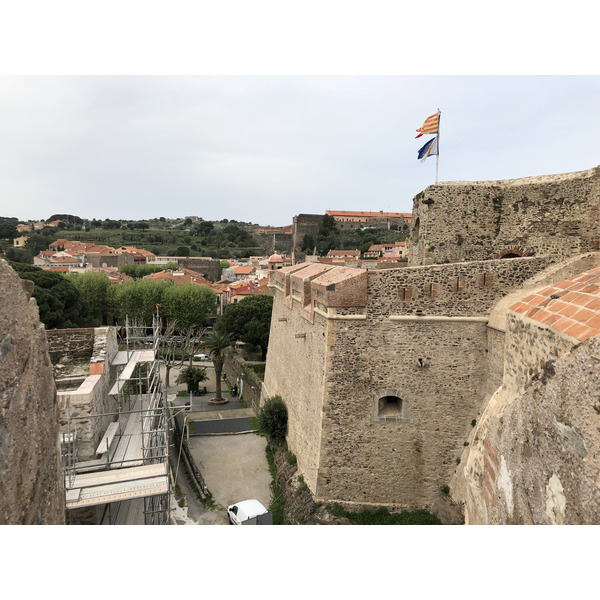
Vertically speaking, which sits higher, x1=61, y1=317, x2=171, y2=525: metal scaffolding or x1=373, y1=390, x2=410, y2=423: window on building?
x1=373, y1=390, x2=410, y2=423: window on building

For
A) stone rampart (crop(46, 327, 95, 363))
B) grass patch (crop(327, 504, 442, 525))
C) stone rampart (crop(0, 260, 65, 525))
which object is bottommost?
grass patch (crop(327, 504, 442, 525))

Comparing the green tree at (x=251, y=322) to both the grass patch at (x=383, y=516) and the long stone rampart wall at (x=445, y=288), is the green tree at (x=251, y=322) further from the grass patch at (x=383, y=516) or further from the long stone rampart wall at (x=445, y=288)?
the long stone rampart wall at (x=445, y=288)

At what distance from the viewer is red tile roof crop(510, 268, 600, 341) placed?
2557mm

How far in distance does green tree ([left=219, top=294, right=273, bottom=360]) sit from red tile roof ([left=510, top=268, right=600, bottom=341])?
22.4 meters

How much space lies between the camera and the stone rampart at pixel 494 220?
1030 cm

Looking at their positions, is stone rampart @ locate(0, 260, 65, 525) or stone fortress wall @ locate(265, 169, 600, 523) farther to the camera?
stone fortress wall @ locate(265, 169, 600, 523)

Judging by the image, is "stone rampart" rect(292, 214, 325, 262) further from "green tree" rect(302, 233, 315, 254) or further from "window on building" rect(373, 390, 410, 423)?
"window on building" rect(373, 390, 410, 423)

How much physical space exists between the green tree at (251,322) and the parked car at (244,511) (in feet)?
49.8

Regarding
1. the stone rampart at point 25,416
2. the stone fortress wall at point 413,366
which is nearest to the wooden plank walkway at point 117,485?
the stone rampart at point 25,416

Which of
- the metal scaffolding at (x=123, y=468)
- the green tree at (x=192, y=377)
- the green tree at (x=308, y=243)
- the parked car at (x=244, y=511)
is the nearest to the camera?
the metal scaffolding at (x=123, y=468)

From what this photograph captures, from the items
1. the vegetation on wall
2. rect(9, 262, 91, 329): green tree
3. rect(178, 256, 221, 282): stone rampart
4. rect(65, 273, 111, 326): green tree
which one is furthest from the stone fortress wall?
the vegetation on wall

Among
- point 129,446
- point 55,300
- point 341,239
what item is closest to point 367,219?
point 341,239

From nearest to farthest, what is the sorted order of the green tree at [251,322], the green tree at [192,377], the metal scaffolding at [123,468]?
the metal scaffolding at [123,468] < the green tree at [192,377] < the green tree at [251,322]

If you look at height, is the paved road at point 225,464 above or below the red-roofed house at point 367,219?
below
